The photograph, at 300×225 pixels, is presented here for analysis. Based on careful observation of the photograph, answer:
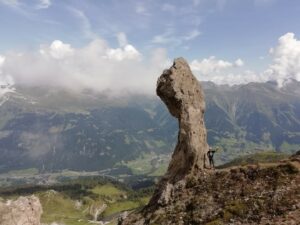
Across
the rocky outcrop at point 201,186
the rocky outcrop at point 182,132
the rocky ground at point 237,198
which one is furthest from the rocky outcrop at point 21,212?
Result: the rocky ground at point 237,198

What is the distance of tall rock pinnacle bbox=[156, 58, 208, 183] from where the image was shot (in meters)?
65.6

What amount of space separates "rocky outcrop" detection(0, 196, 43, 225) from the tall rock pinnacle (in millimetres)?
43954

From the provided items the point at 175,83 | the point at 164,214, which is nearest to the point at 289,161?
the point at 164,214

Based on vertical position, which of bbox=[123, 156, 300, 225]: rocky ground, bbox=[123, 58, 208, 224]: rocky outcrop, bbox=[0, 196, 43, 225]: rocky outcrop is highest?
bbox=[123, 58, 208, 224]: rocky outcrop

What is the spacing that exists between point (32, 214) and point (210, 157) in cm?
5221

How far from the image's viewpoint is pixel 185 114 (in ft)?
225

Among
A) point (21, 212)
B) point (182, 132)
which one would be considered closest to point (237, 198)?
point (182, 132)

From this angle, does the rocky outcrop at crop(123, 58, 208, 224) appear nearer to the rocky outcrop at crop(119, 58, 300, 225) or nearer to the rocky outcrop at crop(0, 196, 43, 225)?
the rocky outcrop at crop(119, 58, 300, 225)

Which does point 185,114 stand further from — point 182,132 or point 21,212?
point 21,212

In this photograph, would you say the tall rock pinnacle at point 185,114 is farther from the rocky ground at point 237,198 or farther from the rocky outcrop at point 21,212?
the rocky outcrop at point 21,212

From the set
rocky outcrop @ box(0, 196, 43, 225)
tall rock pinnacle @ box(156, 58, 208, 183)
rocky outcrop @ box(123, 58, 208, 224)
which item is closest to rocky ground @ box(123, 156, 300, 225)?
rocky outcrop @ box(123, 58, 208, 224)

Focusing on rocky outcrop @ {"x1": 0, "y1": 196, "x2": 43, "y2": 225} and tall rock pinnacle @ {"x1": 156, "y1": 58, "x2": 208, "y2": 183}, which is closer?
tall rock pinnacle @ {"x1": 156, "y1": 58, "x2": 208, "y2": 183}

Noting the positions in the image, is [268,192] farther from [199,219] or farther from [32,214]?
[32,214]

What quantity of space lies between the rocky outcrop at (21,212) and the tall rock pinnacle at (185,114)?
43954mm
